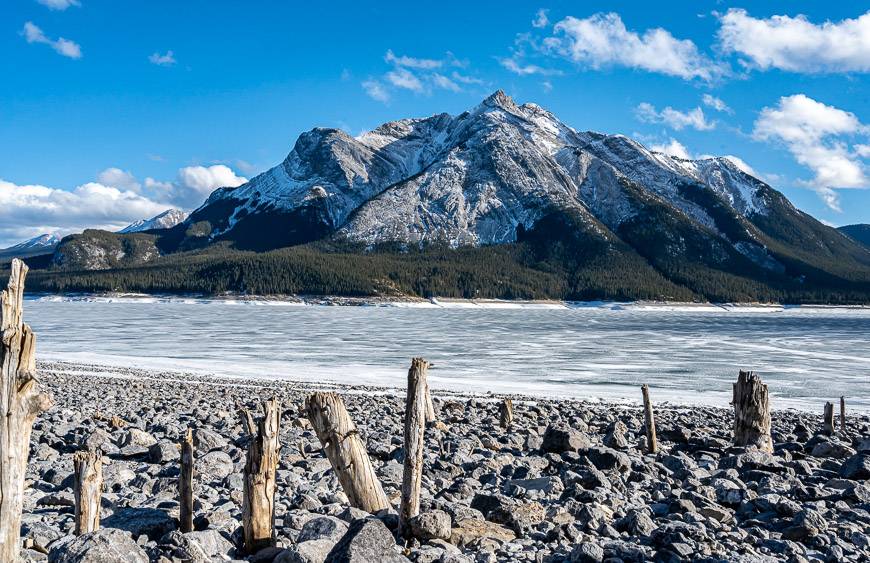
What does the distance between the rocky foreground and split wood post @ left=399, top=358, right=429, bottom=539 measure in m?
0.23

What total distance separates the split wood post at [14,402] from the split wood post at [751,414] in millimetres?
14793

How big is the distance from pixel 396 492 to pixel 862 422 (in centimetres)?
2106

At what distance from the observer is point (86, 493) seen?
8609 mm

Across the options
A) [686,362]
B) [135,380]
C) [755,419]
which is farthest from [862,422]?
[135,380]

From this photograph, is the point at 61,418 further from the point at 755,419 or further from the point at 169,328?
the point at 169,328

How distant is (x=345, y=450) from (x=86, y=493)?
10.1 ft

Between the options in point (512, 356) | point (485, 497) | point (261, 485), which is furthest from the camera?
point (512, 356)

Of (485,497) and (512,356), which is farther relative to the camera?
(512,356)

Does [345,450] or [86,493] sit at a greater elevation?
[345,450]

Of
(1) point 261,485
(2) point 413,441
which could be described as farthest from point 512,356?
(1) point 261,485

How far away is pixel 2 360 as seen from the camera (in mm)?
6039

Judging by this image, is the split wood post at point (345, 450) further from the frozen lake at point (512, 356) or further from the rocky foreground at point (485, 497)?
the frozen lake at point (512, 356)

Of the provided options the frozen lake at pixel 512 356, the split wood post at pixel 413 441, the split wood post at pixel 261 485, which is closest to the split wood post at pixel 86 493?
the split wood post at pixel 261 485

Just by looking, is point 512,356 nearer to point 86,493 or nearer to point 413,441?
point 413,441
